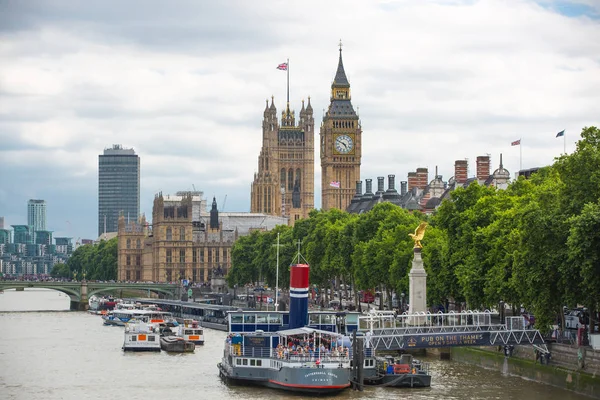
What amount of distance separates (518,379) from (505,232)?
11495mm

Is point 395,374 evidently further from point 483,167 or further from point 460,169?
point 460,169

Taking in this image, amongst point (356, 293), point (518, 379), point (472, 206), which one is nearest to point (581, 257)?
point (518, 379)

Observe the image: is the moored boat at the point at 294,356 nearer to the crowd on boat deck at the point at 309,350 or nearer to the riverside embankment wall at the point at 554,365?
the crowd on boat deck at the point at 309,350

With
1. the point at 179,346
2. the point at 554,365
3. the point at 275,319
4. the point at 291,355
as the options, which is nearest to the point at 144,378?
the point at 275,319

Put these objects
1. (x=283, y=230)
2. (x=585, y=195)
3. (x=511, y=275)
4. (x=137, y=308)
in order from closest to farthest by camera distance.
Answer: (x=585, y=195)
(x=511, y=275)
(x=137, y=308)
(x=283, y=230)

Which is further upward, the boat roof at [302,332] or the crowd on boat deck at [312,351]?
the boat roof at [302,332]

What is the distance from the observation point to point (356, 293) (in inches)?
5143

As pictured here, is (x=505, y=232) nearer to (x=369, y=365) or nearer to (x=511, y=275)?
(x=511, y=275)

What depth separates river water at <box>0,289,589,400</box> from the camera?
73.7 meters

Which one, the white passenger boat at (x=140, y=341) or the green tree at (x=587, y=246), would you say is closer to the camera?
the green tree at (x=587, y=246)

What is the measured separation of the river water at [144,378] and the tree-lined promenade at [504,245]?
4.80 meters

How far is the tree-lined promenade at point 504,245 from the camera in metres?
72.4

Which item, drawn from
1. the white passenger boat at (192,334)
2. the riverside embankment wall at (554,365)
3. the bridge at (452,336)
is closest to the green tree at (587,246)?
the riverside embankment wall at (554,365)

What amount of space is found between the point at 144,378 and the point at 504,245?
2250 cm
